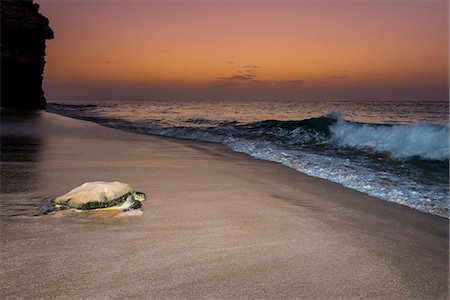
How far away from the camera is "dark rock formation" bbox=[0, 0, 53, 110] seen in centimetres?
2319

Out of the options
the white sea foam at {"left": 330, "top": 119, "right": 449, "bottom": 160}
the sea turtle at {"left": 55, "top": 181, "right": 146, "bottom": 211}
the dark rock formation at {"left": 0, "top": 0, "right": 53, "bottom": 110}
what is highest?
the dark rock formation at {"left": 0, "top": 0, "right": 53, "bottom": 110}

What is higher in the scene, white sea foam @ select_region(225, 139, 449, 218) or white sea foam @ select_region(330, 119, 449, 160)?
white sea foam @ select_region(330, 119, 449, 160)

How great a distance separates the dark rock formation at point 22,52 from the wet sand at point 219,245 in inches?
918

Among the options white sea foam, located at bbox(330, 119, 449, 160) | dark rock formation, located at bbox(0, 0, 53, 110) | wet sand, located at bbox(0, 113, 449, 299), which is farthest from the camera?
dark rock formation, located at bbox(0, 0, 53, 110)

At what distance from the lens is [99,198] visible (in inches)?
124

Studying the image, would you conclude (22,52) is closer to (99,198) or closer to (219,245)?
(99,198)

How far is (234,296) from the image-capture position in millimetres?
1943

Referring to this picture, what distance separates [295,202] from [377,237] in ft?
3.75

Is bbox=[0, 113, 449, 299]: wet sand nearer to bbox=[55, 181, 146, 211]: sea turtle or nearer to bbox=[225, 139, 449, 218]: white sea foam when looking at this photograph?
bbox=[55, 181, 146, 211]: sea turtle

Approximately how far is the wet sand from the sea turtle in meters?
0.13

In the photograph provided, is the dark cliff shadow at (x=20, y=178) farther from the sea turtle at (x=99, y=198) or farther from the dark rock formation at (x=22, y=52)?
the dark rock formation at (x=22, y=52)

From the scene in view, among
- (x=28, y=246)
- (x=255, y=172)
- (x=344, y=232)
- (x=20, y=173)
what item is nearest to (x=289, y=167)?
(x=255, y=172)

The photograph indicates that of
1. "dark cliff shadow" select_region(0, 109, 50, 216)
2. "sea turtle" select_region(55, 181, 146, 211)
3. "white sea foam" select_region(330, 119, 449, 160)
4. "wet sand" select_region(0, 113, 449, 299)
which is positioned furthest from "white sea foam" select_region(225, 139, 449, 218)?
"dark cliff shadow" select_region(0, 109, 50, 216)

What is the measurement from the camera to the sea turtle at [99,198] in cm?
314
